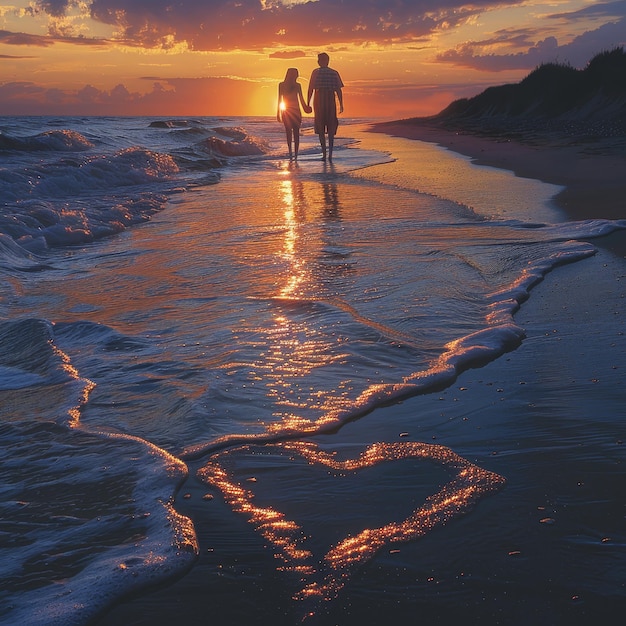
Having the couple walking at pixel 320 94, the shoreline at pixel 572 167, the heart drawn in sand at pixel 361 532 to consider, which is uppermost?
the couple walking at pixel 320 94

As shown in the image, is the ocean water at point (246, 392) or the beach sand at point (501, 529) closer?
the beach sand at point (501, 529)

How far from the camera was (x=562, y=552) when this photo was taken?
193cm

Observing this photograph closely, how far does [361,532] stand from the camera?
2107 mm

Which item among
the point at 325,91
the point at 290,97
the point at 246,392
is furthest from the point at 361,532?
the point at 290,97

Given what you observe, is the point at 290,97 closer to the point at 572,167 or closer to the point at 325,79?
the point at 325,79

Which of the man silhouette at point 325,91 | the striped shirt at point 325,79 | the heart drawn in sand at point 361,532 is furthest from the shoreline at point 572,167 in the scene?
the heart drawn in sand at point 361,532

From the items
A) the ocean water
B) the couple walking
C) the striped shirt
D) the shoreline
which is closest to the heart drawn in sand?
the ocean water

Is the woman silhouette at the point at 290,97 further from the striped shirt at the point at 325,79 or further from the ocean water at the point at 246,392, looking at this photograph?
the ocean water at the point at 246,392

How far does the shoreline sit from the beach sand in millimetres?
2893

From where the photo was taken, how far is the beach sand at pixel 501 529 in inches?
69.8

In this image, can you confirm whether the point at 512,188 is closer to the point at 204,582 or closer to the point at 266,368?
the point at 266,368

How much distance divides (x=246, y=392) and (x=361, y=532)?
1.21 metres

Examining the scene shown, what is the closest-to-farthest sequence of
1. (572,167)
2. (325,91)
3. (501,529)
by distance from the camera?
(501,529)
(572,167)
(325,91)

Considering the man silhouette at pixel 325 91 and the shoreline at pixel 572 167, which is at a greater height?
the man silhouette at pixel 325 91
